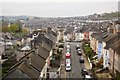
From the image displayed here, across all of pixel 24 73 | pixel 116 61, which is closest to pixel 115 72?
pixel 116 61

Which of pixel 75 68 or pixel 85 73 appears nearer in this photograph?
pixel 85 73

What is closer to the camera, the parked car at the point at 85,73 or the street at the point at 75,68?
the parked car at the point at 85,73

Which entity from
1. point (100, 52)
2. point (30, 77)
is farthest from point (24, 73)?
point (100, 52)

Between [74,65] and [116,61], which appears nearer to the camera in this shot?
[116,61]

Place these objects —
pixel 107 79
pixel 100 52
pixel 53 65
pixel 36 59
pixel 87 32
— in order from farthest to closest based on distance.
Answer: pixel 87 32 < pixel 100 52 < pixel 53 65 < pixel 36 59 < pixel 107 79

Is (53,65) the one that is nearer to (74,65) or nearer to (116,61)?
(74,65)

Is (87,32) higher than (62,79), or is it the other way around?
(87,32)

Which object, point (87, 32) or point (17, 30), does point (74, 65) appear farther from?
point (17, 30)

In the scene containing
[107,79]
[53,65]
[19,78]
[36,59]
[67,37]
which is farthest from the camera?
[67,37]

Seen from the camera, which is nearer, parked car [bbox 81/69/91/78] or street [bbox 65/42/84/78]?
parked car [bbox 81/69/91/78]
